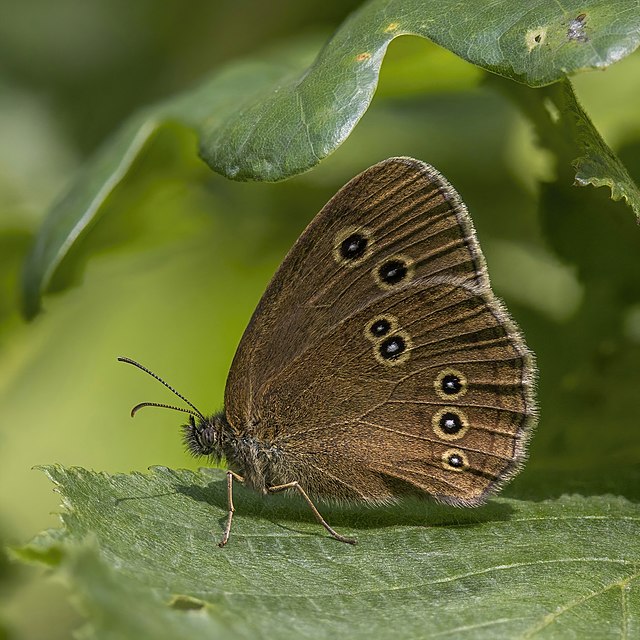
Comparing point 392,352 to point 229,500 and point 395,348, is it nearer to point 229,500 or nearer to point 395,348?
point 395,348

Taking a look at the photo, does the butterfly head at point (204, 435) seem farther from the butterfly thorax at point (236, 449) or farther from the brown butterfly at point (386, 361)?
the brown butterfly at point (386, 361)

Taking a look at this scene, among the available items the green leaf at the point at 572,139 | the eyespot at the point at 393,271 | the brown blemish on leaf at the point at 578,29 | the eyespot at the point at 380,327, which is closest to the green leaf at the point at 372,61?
the brown blemish on leaf at the point at 578,29

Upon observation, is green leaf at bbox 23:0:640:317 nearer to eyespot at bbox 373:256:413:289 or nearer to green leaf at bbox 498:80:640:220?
green leaf at bbox 498:80:640:220

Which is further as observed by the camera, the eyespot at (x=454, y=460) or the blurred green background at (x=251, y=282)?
the blurred green background at (x=251, y=282)

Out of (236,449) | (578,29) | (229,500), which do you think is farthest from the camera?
(236,449)

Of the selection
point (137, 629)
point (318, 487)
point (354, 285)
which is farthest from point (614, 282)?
point (137, 629)

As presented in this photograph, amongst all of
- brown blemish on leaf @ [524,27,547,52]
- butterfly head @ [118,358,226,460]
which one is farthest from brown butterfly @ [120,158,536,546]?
brown blemish on leaf @ [524,27,547,52]

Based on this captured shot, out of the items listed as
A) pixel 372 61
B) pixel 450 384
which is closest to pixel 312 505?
pixel 450 384
